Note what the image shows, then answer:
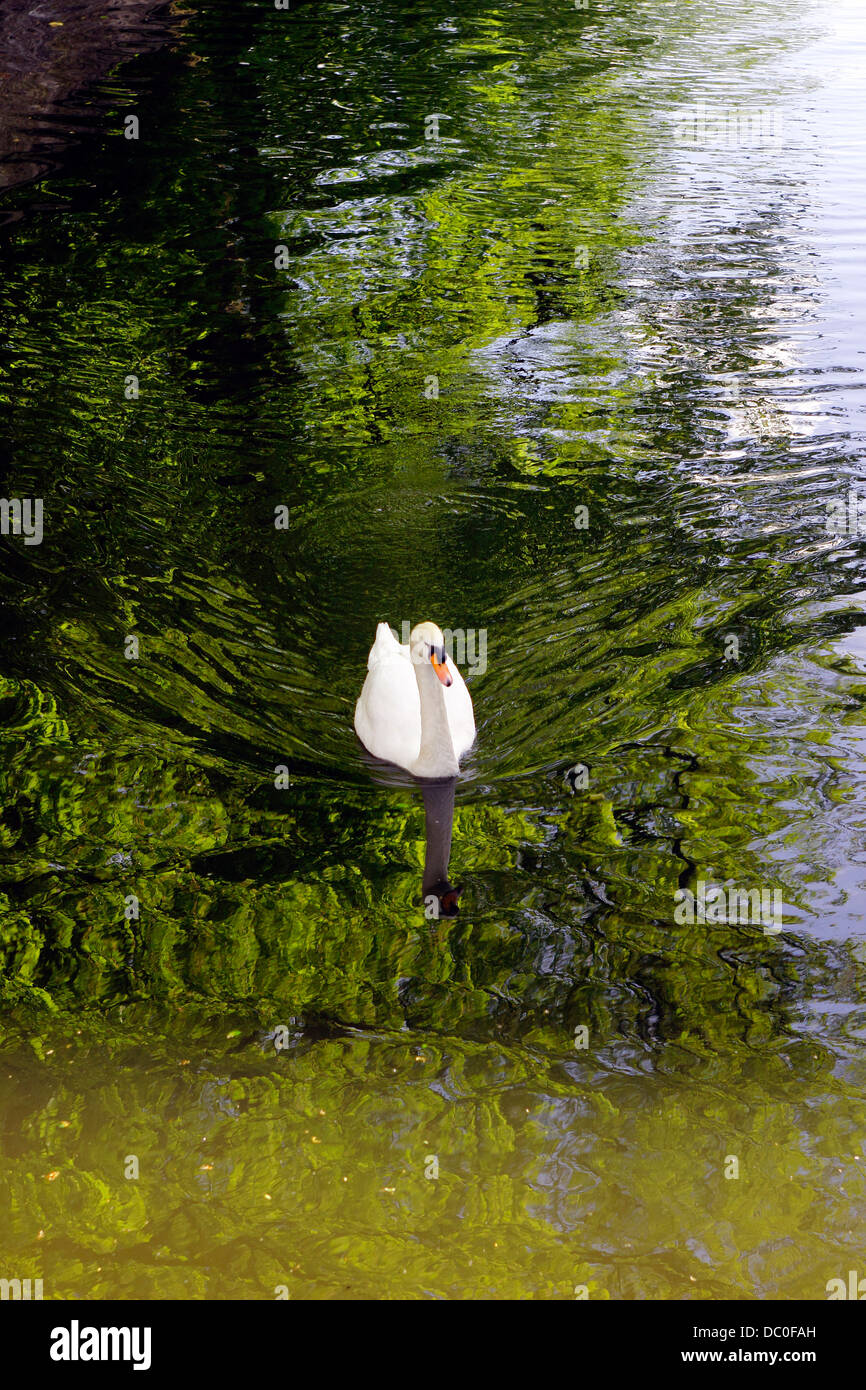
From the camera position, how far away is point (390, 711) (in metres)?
6.98

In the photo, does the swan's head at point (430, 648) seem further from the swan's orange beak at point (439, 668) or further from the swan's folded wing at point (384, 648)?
the swan's folded wing at point (384, 648)

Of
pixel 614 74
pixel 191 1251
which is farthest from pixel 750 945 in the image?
pixel 614 74

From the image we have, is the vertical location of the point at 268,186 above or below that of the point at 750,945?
above

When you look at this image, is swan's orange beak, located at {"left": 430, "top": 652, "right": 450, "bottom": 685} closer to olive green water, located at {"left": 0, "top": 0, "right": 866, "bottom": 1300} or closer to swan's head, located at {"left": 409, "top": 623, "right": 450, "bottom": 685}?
swan's head, located at {"left": 409, "top": 623, "right": 450, "bottom": 685}

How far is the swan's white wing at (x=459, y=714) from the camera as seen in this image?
6.96 meters

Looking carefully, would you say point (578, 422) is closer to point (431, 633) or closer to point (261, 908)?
point (431, 633)

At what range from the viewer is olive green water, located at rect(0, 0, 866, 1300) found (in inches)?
187

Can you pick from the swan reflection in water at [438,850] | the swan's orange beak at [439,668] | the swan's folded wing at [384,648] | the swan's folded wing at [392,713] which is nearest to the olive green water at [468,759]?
the swan reflection in water at [438,850]

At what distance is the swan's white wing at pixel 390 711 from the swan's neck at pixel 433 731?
106 mm

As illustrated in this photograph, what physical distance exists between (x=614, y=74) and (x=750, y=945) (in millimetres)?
17889

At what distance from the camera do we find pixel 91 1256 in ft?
14.9

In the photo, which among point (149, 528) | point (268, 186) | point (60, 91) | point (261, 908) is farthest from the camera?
point (60, 91)

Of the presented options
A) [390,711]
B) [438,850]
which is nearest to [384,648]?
[390,711]
